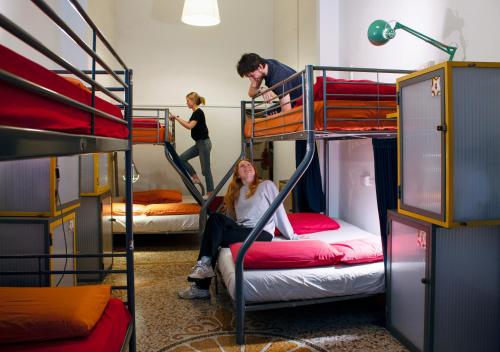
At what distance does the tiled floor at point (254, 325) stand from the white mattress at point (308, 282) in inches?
9.8

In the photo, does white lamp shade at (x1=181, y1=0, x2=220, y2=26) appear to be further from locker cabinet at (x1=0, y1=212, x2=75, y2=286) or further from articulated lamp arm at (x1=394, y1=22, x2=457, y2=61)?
locker cabinet at (x1=0, y1=212, x2=75, y2=286)

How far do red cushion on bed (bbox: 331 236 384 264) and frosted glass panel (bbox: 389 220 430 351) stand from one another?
21 centimetres

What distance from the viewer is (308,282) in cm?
274

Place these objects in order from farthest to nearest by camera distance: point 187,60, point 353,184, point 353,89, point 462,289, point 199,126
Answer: point 187,60 → point 199,126 → point 353,184 → point 353,89 → point 462,289

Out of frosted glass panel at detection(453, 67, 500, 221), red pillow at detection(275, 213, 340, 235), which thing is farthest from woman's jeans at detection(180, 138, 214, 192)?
frosted glass panel at detection(453, 67, 500, 221)

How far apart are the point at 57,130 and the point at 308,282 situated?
1.98m

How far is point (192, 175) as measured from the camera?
608 centimetres

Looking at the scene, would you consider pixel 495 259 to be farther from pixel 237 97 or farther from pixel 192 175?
pixel 237 97

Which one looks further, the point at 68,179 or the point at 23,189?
the point at 68,179

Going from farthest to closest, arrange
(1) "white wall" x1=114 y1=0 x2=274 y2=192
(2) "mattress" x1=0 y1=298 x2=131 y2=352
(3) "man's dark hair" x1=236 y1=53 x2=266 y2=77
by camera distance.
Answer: (1) "white wall" x1=114 y1=0 x2=274 y2=192 → (3) "man's dark hair" x1=236 y1=53 x2=266 y2=77 → (2) "mattress" x1=0 y1=298 x2=131 y2=352

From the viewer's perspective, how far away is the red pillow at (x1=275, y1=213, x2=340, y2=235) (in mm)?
3873

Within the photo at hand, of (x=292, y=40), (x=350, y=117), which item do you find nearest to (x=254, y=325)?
(x=350, y=117)

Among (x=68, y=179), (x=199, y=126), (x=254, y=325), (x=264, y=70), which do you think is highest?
(x=264, y=70)

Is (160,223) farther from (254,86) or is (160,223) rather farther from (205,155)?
(254,86)
